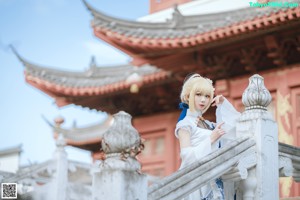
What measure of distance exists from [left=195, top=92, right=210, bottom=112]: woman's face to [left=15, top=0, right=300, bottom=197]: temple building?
4466 millimetres

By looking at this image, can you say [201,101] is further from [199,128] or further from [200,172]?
[200,172]

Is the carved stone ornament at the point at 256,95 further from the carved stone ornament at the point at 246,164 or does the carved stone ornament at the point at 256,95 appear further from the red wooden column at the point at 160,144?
the red wooden column at the point at 160,144

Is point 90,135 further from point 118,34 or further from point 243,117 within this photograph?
point 243,117

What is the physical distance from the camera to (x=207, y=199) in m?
4.68

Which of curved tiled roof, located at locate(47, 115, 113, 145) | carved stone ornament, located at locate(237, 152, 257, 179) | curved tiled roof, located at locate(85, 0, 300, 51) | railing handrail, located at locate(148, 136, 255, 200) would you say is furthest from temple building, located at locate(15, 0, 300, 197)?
railing handrail, located at locate(148, 136, 255, 200)

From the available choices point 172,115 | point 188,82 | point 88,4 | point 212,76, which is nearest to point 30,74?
point 88,4

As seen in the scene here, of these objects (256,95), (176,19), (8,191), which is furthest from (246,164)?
(176,19)

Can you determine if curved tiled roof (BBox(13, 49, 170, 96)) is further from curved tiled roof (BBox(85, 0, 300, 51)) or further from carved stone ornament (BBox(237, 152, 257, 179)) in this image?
carved stone ornament (BBox(237, 152, 257, 179))

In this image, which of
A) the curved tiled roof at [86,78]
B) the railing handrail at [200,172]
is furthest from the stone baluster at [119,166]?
the curved tiled roof at [86,78]

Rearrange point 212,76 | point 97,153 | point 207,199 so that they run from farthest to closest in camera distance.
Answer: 1. point 97,153
2. point 212,76
3. point 207,199

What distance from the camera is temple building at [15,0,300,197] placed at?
391 inches

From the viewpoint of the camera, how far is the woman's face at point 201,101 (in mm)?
4930

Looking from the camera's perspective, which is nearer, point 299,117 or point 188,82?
point 188,82

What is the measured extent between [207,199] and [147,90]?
7839mm
